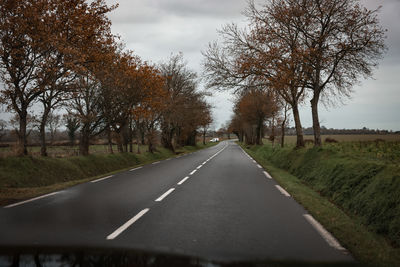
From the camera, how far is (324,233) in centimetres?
474

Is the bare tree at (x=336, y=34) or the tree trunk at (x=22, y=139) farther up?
the bare tree at (x=336, y=34)

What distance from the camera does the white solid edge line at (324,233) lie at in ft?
13.7

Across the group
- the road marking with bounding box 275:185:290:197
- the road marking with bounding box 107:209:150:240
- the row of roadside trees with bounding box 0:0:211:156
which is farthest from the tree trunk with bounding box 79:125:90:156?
the road marking with bounding box 107:209:150:240

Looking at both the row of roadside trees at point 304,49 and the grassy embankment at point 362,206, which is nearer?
the grassy embankment at point 362,206

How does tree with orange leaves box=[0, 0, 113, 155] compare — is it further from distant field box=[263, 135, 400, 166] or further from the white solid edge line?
distant field box=[263, 135, 400, 166]

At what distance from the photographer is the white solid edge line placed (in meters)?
4.19

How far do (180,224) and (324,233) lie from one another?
2.54 m

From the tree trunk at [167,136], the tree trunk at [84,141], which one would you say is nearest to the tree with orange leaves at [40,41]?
the tree trunk at [84,141]

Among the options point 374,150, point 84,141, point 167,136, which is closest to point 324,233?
point 374,150

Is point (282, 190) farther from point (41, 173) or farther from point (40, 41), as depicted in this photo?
point (40, 41)

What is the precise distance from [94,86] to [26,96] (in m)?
6.46

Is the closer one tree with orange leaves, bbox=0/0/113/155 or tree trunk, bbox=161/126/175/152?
tree with orange leaves, bbox=0/0/113/155

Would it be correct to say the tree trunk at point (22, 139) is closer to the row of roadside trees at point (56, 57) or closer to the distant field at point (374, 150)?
the row of roadside trees at point (56, 57)

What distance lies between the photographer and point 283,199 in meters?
7.52
